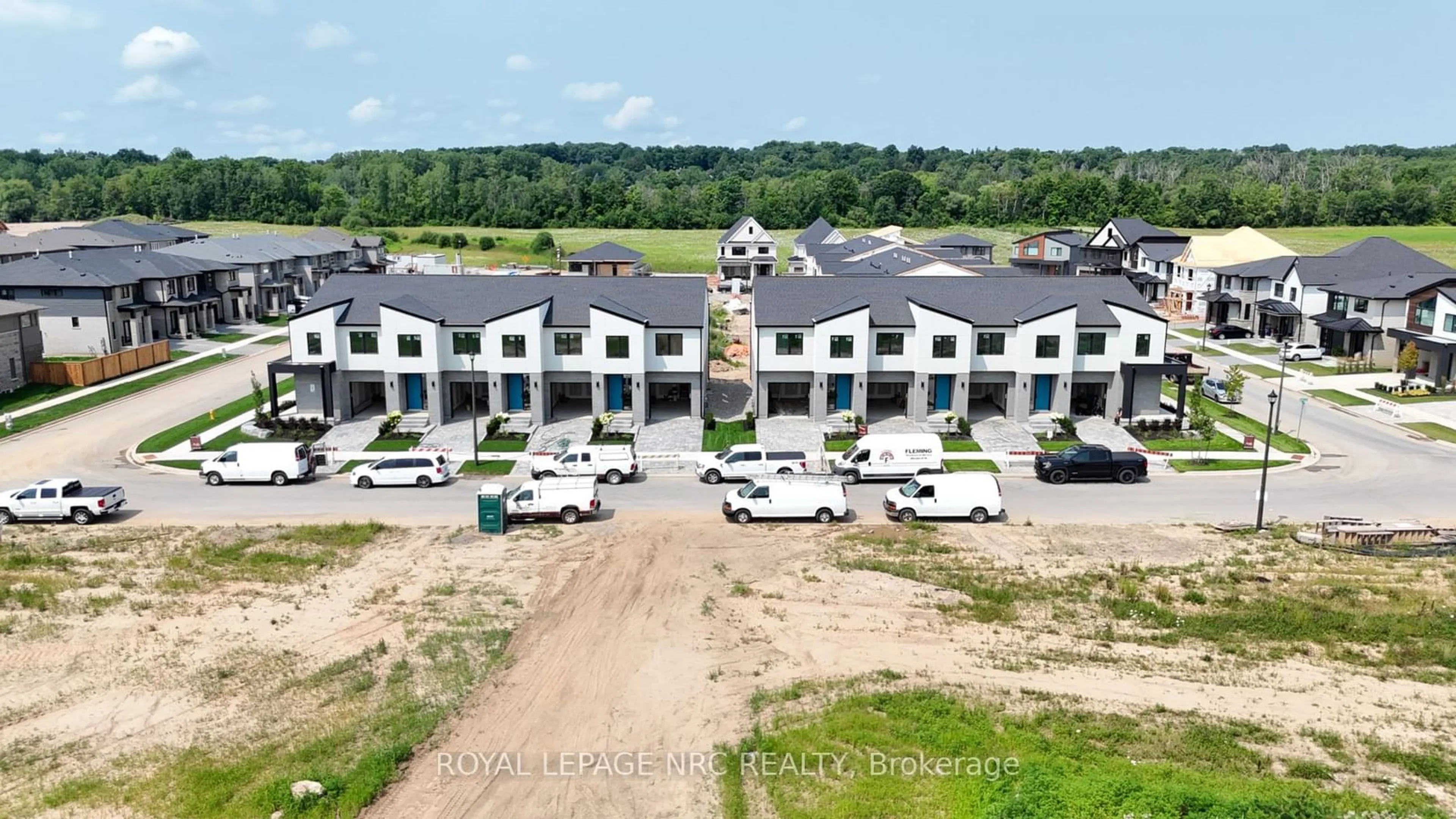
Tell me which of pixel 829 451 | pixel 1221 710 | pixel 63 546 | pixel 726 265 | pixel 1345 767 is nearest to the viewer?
pixel 1345 767

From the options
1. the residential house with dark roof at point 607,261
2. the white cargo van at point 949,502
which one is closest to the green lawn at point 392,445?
the white cargo van at point 949,502

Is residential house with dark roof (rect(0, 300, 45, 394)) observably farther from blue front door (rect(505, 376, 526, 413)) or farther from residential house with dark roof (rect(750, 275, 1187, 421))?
residential house with dark roof (rect(750, 275, 1187, 421))

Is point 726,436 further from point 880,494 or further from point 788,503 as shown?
point 788,503

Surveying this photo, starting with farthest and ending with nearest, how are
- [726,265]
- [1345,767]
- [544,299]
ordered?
[726,265] < [544,299] < [1345,767]

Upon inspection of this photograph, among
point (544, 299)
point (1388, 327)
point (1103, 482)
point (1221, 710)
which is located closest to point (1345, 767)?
point (1221, 710)

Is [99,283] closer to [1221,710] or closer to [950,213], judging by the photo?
[1221,710]

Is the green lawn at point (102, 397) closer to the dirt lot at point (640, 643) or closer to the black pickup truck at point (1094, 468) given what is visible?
the dirt lot at point (640, 643)
